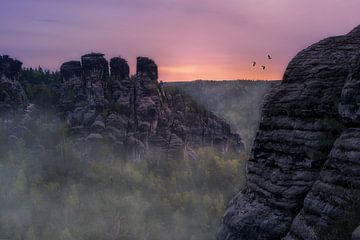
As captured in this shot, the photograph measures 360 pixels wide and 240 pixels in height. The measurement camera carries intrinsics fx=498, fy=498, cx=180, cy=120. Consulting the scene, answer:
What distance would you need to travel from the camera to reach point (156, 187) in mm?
148500

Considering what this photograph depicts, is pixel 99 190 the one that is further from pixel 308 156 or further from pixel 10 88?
pixel 308 156

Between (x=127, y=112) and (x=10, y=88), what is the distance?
4466cm

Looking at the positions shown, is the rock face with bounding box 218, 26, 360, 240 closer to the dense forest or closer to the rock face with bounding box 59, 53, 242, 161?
the dense forest

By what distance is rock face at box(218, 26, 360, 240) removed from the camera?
21500 millimetres

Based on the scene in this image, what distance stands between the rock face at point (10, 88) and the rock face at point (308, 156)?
154866mm

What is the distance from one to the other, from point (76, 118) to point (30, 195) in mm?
49618

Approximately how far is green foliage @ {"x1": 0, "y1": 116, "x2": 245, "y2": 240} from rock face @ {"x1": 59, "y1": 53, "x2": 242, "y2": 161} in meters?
6.12

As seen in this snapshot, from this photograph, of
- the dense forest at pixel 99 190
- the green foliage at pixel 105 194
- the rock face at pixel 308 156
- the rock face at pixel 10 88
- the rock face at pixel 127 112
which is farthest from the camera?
the rock face at pixel 10 88

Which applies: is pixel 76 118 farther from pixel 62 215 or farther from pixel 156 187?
pixel 62 215

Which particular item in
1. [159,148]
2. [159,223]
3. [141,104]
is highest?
[141,104]

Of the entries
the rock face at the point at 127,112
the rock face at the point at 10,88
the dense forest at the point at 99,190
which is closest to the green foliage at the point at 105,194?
the dense forest at the point at 99,190

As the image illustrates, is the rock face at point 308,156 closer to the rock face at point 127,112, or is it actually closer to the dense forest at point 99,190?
the dense forest at point 99,190

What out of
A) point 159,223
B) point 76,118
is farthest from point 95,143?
point 159,223

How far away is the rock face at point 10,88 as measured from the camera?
171 metres
